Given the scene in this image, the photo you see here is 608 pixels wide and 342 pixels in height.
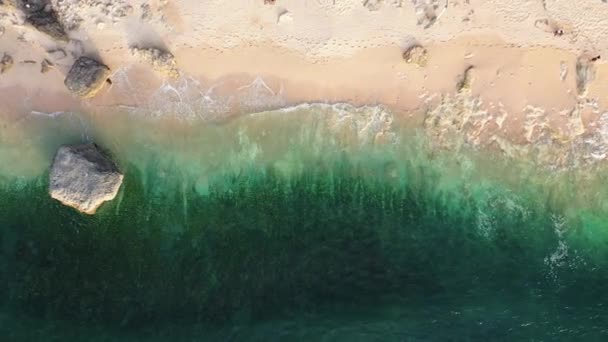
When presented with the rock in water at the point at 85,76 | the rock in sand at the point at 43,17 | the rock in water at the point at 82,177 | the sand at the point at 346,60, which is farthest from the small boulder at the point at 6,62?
the rock in water at the point at 82,177

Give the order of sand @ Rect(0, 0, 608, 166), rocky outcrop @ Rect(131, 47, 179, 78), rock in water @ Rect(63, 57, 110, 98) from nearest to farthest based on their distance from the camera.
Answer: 1. rock in water @ Rect(63, 57, 110, 98)
2. rocky outcrop @ Rect(131, 47, 179, 78)
3. sand @ Rect(0, 0, 608, 166)

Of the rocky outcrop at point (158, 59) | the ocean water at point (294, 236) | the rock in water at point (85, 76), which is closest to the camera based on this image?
the rock in water at point (85, 76)

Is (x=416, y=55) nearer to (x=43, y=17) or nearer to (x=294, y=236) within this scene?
(x=294, y=236)

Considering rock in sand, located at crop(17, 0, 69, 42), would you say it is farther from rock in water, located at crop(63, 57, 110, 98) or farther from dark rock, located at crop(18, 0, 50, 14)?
rock in water, located at crop(63, 57, 110, 98)

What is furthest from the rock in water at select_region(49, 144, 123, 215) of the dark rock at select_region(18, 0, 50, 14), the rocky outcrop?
the dark rock at select_region(18, 0, 50, 14)

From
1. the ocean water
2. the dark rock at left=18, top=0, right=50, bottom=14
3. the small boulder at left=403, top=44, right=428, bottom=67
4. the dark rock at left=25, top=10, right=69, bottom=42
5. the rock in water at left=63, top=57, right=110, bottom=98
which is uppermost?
the dark rock at left=18, top=0, right=50, bottom=14

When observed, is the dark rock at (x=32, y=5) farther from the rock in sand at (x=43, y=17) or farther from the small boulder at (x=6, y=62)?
the small boulder at (x=6, y=62)
